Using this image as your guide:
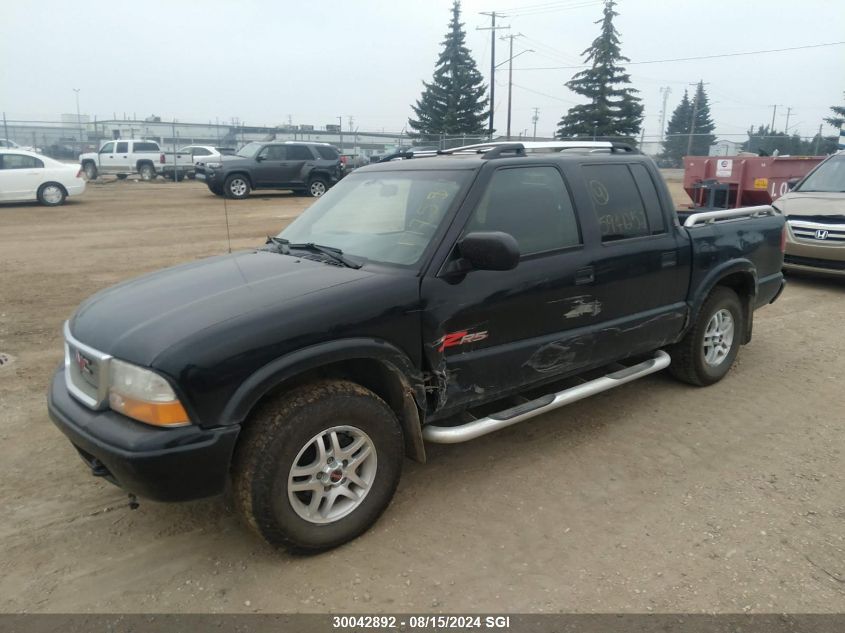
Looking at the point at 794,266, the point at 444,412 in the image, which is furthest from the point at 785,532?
the point at 794,266

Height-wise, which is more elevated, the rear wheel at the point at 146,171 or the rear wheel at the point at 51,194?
the rear wheel at the point at 146,171

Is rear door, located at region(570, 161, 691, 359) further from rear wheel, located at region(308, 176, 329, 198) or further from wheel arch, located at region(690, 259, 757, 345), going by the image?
rear wheel, located at region(308, 176, 329, 198)

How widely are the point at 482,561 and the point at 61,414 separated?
207cm

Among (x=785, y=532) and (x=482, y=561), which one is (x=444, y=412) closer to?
(x=482, y=561)

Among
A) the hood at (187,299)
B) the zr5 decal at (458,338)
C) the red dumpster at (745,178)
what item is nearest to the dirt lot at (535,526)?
the zr5 decal at (458,338)

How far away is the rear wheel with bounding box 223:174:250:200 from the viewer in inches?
800

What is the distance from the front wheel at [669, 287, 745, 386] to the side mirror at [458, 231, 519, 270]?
7.78 ft

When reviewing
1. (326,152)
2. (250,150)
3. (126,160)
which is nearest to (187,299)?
(250,150)

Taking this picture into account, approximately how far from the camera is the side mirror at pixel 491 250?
3141 mm

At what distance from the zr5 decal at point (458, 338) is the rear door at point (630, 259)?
884mm

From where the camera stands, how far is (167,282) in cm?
343

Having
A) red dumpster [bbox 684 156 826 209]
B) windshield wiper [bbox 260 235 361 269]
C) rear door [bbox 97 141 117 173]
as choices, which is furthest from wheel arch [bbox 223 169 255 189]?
windshield wiper [bbox 260 235 361 269]

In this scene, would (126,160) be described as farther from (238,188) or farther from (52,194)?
(52,194)

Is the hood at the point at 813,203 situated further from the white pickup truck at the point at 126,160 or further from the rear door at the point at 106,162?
the rear door at the point at 106,162
